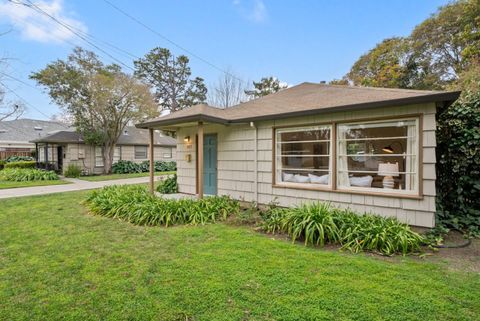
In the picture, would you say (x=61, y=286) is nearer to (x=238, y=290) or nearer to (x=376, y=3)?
(x=238, y=290)

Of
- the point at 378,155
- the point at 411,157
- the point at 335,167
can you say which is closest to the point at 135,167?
the point at 335,167

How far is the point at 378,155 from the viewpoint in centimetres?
525

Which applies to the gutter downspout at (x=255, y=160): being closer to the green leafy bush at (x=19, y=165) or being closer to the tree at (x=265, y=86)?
the tree at (x=265, y=86)

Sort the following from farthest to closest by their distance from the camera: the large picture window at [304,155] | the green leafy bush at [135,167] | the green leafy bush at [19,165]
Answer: the green leafy bush at [135,167]
the green leafy bush at [19,165]
the large picture window at [304,155]

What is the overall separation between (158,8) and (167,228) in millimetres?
10253

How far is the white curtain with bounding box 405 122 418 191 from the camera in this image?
458cm

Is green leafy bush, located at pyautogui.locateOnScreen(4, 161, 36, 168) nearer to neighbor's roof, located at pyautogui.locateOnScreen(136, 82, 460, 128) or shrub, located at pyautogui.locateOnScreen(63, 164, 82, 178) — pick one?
shrub, located at pyautogui.locateOnScreen(63, 164, 82, 178)

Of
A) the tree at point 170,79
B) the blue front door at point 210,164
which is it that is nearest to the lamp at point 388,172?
the blue front door at point 210,164

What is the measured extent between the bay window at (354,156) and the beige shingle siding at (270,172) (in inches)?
6.8

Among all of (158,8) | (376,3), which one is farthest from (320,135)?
(376,3)

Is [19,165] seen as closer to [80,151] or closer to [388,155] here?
[80,151]

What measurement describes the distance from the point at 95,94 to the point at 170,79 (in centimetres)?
1423

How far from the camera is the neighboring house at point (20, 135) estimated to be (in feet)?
72.6

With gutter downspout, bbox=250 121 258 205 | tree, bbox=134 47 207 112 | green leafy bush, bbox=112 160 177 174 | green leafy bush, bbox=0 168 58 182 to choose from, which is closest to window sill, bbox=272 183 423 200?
gutter downspout, bbox=250 121 258 205
